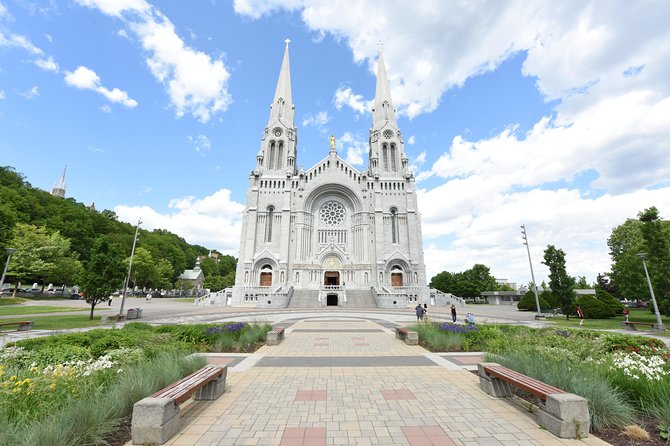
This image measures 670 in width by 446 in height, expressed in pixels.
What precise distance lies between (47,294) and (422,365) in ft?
205

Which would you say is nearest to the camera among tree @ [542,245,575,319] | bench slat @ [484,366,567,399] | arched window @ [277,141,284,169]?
bench slat @ [484,366,567,399]

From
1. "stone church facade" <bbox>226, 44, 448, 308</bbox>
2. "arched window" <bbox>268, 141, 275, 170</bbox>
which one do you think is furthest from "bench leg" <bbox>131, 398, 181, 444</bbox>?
"arched window" <bbox>268, 141, 275, 170</bbox>

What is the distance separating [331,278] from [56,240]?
137ft

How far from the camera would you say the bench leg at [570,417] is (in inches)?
160

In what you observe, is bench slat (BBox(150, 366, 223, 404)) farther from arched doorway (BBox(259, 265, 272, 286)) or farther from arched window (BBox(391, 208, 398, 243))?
arched window (BBox(391, 208, 398, 243))

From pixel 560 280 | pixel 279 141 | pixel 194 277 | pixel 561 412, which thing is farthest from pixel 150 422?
pixel 194 277

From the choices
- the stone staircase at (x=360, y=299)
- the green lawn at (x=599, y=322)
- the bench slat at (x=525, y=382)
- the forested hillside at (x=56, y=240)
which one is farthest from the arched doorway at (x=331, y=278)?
the bench slat at (x=525, y=382)

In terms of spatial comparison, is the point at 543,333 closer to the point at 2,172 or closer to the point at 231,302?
the point at 231,302

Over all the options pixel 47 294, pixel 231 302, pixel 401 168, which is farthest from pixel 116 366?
pixel 47 294

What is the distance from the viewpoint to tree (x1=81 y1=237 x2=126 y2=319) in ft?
59.4

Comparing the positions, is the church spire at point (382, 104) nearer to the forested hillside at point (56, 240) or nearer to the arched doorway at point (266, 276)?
the arched doorway at point (266, 276)

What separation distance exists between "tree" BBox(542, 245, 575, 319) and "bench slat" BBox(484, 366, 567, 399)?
23.4 metres

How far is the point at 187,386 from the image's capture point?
15.4ft

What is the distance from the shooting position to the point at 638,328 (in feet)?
59.3
